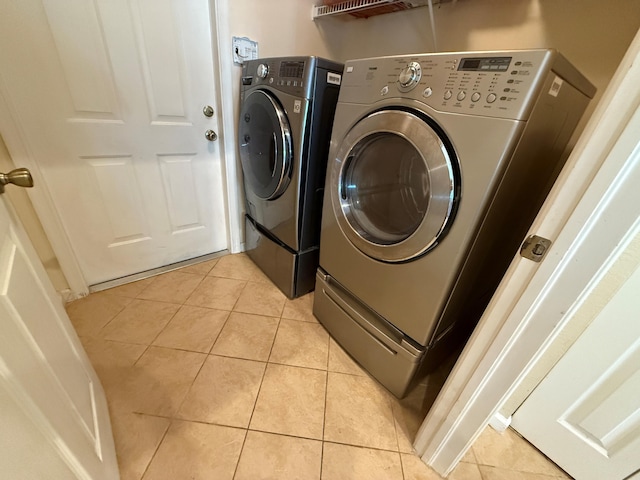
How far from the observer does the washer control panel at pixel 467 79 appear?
59cm

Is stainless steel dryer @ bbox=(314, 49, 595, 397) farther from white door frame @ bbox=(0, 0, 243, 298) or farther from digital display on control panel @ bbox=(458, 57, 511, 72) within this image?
white door frame @ bbox=(0, 0, 243, 298)

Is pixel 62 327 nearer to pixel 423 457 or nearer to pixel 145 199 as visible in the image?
pixel 145 199

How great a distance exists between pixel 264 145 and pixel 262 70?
34 centimetres

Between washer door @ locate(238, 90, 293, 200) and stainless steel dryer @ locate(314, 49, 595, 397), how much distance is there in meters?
0.32

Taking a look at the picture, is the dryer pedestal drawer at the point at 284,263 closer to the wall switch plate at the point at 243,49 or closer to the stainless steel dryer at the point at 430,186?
the stainless steel dryer at the point at 430,186

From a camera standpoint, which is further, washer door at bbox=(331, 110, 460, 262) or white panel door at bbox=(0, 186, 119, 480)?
washer door at bbox=(331, 110, 460, 262)

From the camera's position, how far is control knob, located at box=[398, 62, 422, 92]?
29.1 inches

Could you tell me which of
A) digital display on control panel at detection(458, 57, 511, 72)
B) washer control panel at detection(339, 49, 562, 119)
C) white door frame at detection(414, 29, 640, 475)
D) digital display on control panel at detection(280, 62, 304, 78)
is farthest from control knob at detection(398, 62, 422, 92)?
digital display on control panel at detection(280, 62, 304, 78)

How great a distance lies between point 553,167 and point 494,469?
3.50ft

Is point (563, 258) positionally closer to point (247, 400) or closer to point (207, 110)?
point (247, 400)

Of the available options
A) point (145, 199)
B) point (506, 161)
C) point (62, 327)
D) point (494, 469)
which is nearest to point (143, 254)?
point (145, 199)

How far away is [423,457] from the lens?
93cm

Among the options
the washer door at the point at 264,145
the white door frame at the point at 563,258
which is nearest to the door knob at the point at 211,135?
the washer door at the point at 264,145

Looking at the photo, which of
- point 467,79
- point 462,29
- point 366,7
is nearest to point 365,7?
point 366,7
